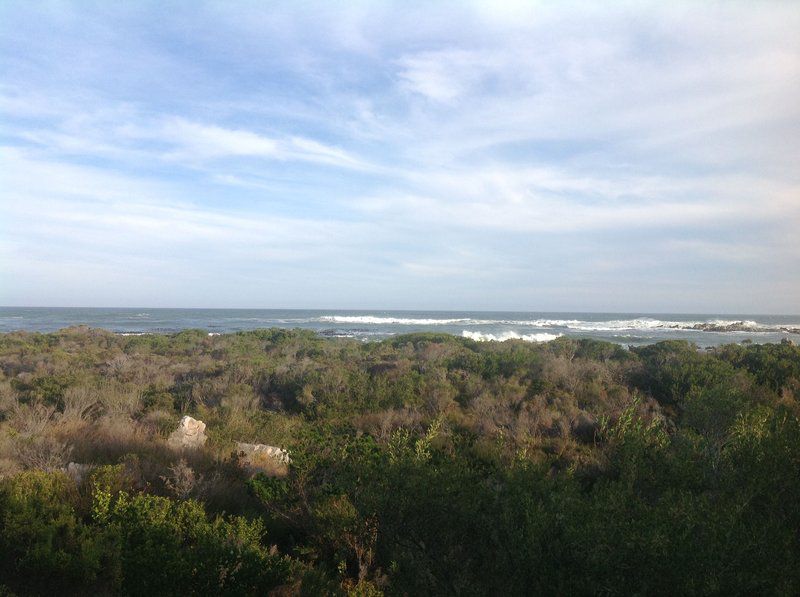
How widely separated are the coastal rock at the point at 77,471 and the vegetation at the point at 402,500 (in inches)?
3.5

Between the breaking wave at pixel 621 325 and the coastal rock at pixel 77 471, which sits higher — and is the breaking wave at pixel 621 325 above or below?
above

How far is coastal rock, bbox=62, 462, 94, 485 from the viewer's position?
560 cm

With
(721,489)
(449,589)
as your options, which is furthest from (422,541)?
(721,489)

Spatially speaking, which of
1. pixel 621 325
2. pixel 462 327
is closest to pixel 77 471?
pixel 462 327

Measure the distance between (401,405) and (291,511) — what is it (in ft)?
18.3

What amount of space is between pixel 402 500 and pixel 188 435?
5702 mm

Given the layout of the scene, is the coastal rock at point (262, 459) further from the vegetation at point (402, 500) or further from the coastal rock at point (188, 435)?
the coastal rock at point (188, 435)

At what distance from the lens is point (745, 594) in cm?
290

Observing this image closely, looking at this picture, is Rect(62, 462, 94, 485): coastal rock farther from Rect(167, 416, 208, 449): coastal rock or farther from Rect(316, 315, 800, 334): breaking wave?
Rect(316, 315, 800, 334): breaking wave

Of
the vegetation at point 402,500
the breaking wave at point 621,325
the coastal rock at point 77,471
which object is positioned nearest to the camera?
the vegetation at point 402,500

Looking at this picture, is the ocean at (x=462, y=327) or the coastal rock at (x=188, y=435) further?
the ocean at (x=462, y=327)

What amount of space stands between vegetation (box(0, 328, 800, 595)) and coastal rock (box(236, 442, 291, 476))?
24 cm

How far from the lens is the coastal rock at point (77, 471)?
560 centimetres

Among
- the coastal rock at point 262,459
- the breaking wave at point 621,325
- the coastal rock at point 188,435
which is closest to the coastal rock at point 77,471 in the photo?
the coastal rock at point 188,435
